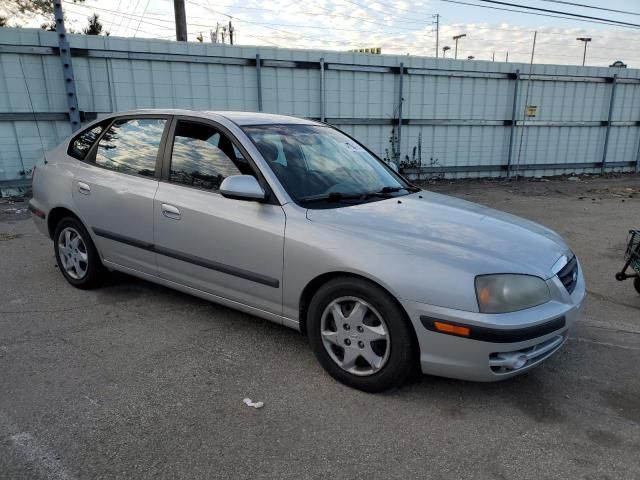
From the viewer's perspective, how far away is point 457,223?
10.5 feet

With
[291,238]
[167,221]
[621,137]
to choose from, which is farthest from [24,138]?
[621,137]

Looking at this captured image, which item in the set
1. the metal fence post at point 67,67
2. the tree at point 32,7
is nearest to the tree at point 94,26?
the tree at point 32,7

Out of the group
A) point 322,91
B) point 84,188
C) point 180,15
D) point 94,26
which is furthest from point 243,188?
point 94,26

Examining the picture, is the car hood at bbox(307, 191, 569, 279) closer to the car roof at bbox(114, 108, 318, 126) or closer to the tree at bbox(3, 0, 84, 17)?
the car roof at bbox(114, 108, 318, 126)

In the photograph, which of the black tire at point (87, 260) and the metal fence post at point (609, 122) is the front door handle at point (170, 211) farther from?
the metal fence post at point (609, 122)

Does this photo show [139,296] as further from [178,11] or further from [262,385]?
[178,11]

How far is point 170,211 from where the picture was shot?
3686 mm

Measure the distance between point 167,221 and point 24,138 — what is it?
6867 mm

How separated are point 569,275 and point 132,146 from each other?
3.41 meters

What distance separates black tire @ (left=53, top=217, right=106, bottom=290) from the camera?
442 cm

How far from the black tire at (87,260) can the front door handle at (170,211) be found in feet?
3.60

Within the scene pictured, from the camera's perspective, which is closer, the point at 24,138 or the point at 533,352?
the point at 533,352

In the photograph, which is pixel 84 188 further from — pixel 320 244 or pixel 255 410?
pixel 255 410

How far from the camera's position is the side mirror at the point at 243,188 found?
10.4ft
